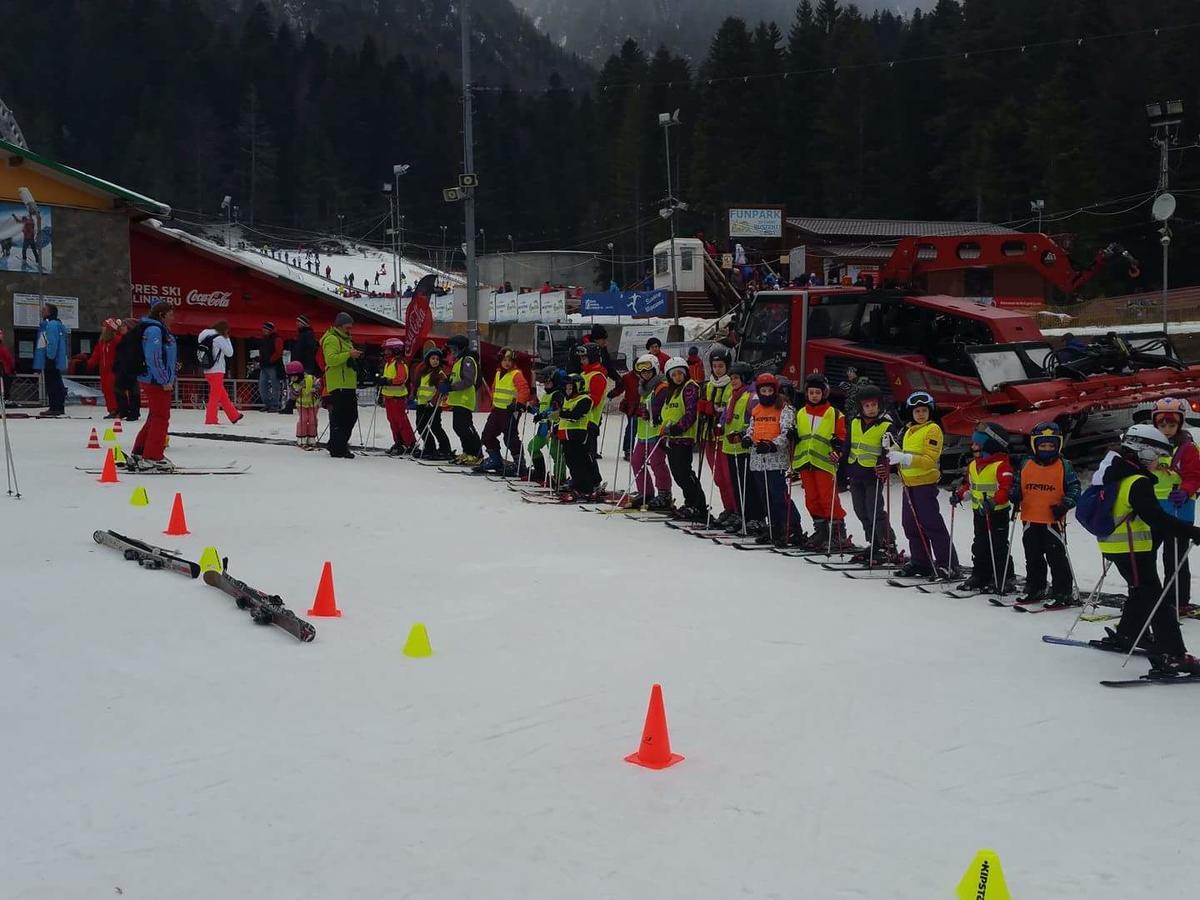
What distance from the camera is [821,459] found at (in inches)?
488

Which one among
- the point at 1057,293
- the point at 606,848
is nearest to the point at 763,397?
the point at 606,848

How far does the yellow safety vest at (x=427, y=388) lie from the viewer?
63.8 feet

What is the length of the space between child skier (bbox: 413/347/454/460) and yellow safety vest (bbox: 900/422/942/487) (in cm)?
982

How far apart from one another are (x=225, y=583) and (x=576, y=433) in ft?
24.6

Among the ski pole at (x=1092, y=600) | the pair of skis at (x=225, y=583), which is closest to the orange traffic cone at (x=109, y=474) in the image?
the pair of skis at (x=225, y=583)

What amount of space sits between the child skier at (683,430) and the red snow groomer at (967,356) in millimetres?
3992

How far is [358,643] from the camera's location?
7.68m

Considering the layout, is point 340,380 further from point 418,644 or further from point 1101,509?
point 1101,509

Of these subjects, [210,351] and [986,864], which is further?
[210,351]

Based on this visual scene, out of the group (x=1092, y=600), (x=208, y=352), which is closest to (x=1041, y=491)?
(x=1092, y=600)

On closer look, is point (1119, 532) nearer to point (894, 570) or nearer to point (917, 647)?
point (917, 647)

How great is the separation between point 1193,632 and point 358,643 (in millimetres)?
5990

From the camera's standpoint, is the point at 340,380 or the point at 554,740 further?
the point at 340,380

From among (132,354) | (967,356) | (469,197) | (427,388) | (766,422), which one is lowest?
(766,422)
